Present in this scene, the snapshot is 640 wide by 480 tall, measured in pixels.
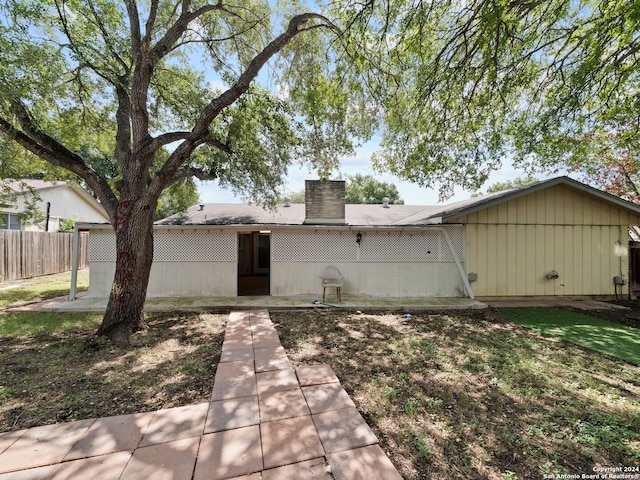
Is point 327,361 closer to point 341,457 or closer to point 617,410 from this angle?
point 341,457

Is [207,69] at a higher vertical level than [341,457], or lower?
higher

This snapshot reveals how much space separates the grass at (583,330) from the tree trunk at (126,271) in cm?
776

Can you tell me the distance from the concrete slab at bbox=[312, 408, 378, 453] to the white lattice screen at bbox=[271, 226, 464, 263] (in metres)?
5.56

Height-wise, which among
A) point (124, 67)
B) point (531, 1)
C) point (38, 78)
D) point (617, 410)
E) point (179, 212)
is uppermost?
point (531, 1)

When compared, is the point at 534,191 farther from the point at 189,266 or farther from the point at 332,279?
the point at 189,266

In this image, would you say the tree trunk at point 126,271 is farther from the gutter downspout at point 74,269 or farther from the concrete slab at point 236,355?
the gutter downspout at point 74,269

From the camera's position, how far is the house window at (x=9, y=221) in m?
12.7

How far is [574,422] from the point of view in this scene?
2672 mm

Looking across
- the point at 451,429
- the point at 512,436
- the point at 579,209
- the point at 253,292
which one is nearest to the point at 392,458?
the point at 451,429

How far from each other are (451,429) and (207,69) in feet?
30.0

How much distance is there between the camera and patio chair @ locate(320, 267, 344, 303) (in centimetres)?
745

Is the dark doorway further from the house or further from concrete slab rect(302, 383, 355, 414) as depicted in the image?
concrete slab rect(302, 383, 355, 414)

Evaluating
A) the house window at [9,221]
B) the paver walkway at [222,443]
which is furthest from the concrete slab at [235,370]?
the house window at [9,221]

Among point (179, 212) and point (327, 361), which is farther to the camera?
point (179, 212)
